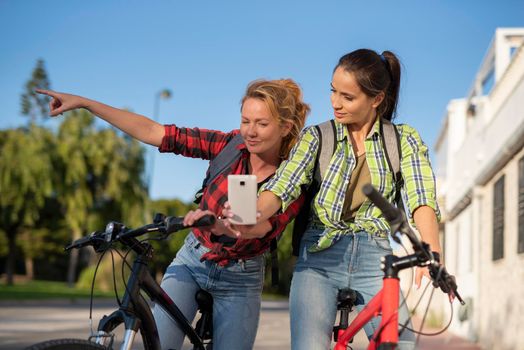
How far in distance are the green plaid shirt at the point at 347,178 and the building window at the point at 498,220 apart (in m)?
10.6

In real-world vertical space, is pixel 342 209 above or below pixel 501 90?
below

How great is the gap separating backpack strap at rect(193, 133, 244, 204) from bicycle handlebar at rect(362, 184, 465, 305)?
1174 mm

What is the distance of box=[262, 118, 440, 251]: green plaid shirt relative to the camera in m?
3.33

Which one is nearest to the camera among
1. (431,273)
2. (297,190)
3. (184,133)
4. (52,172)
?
(431,273)

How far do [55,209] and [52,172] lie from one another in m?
22.1

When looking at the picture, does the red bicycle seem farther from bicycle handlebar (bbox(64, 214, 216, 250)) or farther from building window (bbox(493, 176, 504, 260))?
building window (bbox(493, 176, 504, 260))

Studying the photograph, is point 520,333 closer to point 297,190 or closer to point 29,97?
point 297,190

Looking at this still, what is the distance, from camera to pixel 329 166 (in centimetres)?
343

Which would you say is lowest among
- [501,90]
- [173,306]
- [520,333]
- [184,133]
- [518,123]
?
[520,333]

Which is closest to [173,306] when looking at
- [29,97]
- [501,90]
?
[501,90]

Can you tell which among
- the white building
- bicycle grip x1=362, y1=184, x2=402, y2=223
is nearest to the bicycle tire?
bicycle grip x1=362, y1=184, x2=402, y2=223

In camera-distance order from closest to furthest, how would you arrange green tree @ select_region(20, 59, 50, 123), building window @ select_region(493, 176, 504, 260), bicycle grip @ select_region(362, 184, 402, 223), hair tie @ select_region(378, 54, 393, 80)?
1. bicycle grip @ select_region(362, 184, 402, 223)
2. hair tie @ select_region(378, 54, 393, 80)
3. building window @ select_region(493, 176, 504, 260)
4. green tree @ select_region(20, 59, 50, 123)

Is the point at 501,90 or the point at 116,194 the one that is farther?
the point at 116,194

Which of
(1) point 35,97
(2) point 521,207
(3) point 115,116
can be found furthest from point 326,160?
(1) point 35,97
